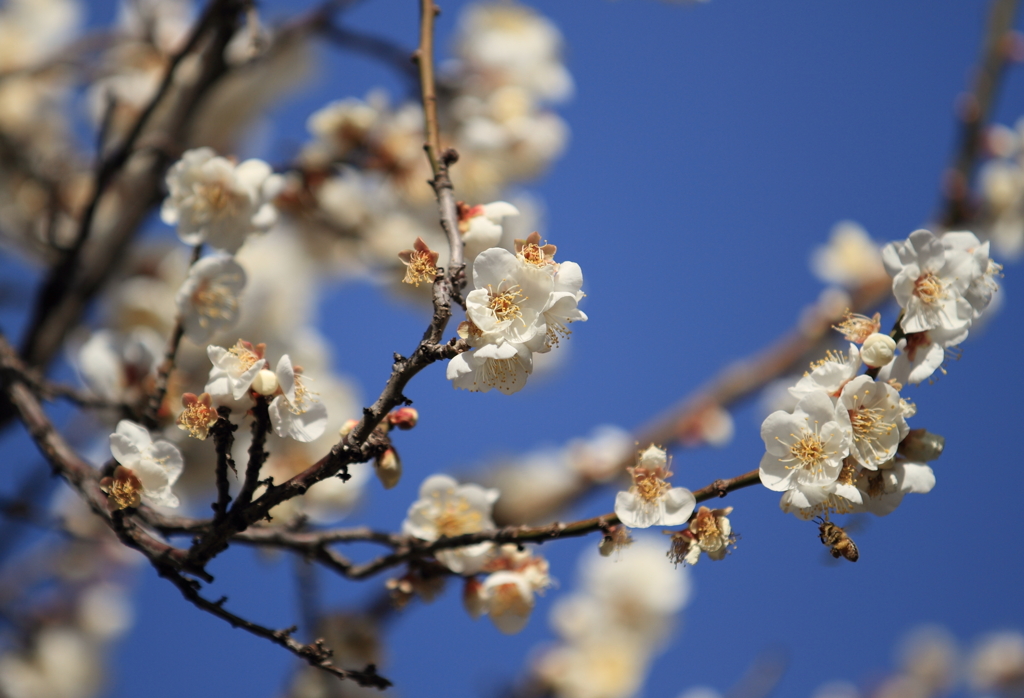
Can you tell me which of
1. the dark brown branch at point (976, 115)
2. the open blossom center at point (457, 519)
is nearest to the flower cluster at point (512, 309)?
the open blossom center at point (457, 519)

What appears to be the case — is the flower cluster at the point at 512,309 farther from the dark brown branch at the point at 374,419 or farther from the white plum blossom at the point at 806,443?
the white plum blossom at the point at 806,443

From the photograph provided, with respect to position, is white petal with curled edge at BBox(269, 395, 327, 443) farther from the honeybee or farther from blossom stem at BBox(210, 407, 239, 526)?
the honeybee

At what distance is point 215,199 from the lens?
5.35 feet

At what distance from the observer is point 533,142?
3250 millimetres

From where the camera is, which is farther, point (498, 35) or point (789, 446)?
point (498, 35)

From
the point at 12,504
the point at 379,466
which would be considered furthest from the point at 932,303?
the point at 12,504

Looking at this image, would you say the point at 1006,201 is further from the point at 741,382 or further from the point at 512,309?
the point at 512,309

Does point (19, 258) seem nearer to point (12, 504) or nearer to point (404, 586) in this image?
point (12, 504)

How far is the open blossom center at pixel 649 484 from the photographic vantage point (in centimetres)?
115

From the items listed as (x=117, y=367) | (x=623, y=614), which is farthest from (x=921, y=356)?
(x=623, y=614)

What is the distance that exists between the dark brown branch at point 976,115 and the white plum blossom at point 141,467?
325 centimetres

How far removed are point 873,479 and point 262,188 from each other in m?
1.33

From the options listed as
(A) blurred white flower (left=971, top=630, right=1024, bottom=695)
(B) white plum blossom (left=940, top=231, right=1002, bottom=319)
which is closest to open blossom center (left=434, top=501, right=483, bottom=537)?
(B) white plum blossom (left=940, top=231, right=1002, bottom=319)

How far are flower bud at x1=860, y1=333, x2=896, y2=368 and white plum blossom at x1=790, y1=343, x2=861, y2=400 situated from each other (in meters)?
0.02
